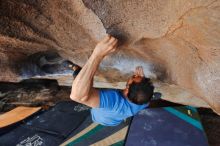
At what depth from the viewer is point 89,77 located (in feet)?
4.13

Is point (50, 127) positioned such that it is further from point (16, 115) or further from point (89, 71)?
point (89, 71)

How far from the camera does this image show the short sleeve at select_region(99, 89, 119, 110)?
1514mm

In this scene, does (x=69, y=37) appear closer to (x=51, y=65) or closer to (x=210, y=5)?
(x=51, y=65)

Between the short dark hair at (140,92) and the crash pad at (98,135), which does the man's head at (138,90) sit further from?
the crash pad at (98,135)

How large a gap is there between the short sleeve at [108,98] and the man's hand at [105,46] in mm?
363

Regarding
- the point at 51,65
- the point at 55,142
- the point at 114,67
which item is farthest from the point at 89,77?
the point at 55,142

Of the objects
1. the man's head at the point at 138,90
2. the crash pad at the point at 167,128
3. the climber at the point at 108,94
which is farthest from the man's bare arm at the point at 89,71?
the crash pad at the point at 167,128

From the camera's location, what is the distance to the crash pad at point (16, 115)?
2600mm

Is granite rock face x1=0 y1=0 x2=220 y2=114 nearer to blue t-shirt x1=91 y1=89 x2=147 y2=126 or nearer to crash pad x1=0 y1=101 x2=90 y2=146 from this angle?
blue t-shirt x1=91 y1=89 x2=147 y2=126

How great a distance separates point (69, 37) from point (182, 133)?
1.58 metres

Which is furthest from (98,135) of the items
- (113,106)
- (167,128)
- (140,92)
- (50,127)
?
(140,92)

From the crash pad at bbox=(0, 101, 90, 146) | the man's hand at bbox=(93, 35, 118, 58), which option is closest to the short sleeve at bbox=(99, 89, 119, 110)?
the man's hand at bbox=(93, 35, 118, 58)

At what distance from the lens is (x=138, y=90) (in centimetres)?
149

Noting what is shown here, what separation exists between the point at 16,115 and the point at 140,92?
161 centimetres
